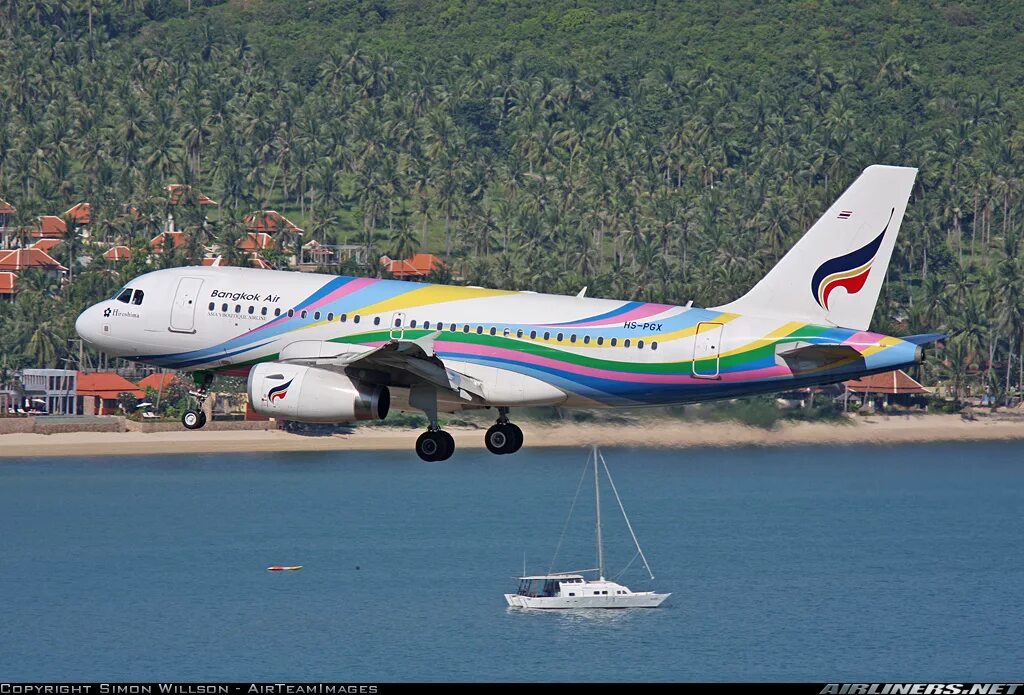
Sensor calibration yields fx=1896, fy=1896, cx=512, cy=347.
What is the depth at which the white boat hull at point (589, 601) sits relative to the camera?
467ft

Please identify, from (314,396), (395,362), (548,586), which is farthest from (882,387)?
(314,396)

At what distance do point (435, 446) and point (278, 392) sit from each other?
516cm

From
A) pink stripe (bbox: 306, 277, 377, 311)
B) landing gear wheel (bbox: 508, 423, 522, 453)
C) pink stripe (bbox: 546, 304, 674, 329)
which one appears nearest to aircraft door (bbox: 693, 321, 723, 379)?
pink stripe (bbox: 546, 304, 674, 329)

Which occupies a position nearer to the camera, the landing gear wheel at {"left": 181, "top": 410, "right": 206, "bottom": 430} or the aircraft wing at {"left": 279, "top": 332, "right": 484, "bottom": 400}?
the aircraft wing at {"left": 279, "top": 332, "right": 484, "bottom": 400}

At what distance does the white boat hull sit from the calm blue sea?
3.13 ft

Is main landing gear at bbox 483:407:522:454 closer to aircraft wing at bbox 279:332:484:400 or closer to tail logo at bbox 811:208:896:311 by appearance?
aircraft wing at bbox 279:332:484:400

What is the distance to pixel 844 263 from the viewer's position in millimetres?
60125

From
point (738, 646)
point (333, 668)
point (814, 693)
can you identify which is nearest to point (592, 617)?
point (738, 646)

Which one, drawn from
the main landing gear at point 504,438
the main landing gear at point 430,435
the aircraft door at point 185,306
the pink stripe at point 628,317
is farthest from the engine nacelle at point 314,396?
the pink stripe at point 628,317

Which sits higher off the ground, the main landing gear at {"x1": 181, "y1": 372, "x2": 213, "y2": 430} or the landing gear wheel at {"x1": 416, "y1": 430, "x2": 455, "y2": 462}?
the main landing gear at {"x1": 181, "y1": 372, "x2": 213, "y2": 430}

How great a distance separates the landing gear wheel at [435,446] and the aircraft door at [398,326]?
10.5ft

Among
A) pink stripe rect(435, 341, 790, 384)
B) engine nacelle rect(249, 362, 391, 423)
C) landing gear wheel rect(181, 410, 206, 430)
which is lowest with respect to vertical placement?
landing gear wheel rect(181, 410, 206, 430)

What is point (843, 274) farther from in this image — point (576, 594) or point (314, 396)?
point (576, 594)

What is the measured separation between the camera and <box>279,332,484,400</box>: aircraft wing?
5844cm
